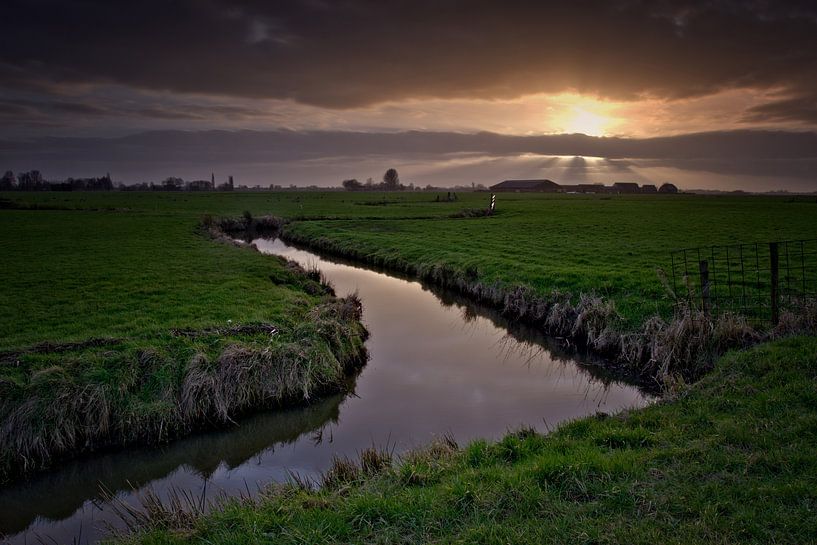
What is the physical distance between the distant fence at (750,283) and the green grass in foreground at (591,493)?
5.80 meters

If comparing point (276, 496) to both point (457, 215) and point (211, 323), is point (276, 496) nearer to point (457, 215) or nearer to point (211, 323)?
point (211, 323)

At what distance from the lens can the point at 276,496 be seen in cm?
Answer: 712

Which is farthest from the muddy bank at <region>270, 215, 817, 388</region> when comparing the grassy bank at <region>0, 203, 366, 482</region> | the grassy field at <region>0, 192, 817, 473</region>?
the grassy bank at <region>0, 203, 366, 482</region>

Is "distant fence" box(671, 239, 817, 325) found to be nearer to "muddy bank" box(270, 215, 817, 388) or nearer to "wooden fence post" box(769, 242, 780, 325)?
"wooden fence post" box(769, 242, 780, 325)

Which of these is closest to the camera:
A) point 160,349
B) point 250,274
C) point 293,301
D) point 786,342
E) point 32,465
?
point 32,465

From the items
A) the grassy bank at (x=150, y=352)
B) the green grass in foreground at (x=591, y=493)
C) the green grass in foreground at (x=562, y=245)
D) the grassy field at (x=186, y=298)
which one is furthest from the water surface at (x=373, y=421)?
the green grass in foreground at (x=562, y=245)

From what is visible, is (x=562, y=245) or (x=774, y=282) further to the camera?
(x=562, y=245)

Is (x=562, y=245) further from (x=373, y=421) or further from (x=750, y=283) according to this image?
(x=373, y=421)

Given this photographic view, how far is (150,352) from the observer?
1207cm

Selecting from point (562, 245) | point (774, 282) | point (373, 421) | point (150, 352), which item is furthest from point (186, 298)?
point (562, 245)

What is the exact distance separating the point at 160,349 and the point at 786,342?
14782mm

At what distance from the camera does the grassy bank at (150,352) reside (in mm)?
10373

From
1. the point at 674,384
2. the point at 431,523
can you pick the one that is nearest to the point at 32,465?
the point at 431,523

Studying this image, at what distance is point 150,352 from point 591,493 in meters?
10.4
